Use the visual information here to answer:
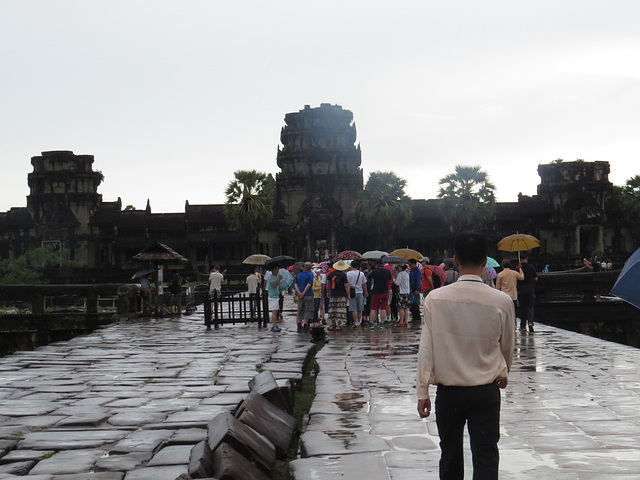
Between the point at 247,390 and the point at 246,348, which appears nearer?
the point at 247,390

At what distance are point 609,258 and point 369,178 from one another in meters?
17.8

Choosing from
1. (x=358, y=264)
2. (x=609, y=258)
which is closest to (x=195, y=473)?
(x=358, y=264)

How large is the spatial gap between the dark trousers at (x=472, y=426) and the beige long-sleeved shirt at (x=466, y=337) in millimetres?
72

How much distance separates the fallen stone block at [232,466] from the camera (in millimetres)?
4988

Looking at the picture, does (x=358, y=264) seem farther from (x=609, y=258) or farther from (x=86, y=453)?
(x=609, y=258)

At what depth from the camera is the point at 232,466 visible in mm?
5062

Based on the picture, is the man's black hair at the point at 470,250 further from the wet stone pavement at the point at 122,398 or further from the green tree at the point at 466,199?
the green tree at the point at 466,199

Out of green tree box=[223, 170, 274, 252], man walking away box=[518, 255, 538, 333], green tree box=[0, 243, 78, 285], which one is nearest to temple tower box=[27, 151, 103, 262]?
green tree box=[0, 243, 78, 285]

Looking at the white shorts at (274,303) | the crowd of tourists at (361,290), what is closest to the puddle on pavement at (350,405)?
the crowd of tourists at (361,290)

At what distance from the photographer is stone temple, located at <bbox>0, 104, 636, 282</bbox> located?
6322 centimetres

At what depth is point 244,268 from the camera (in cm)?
5928

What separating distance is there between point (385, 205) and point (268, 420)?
169 ft

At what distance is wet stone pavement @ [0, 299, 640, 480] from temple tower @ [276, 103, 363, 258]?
48813mm

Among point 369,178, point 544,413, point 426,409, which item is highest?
point 369,178
